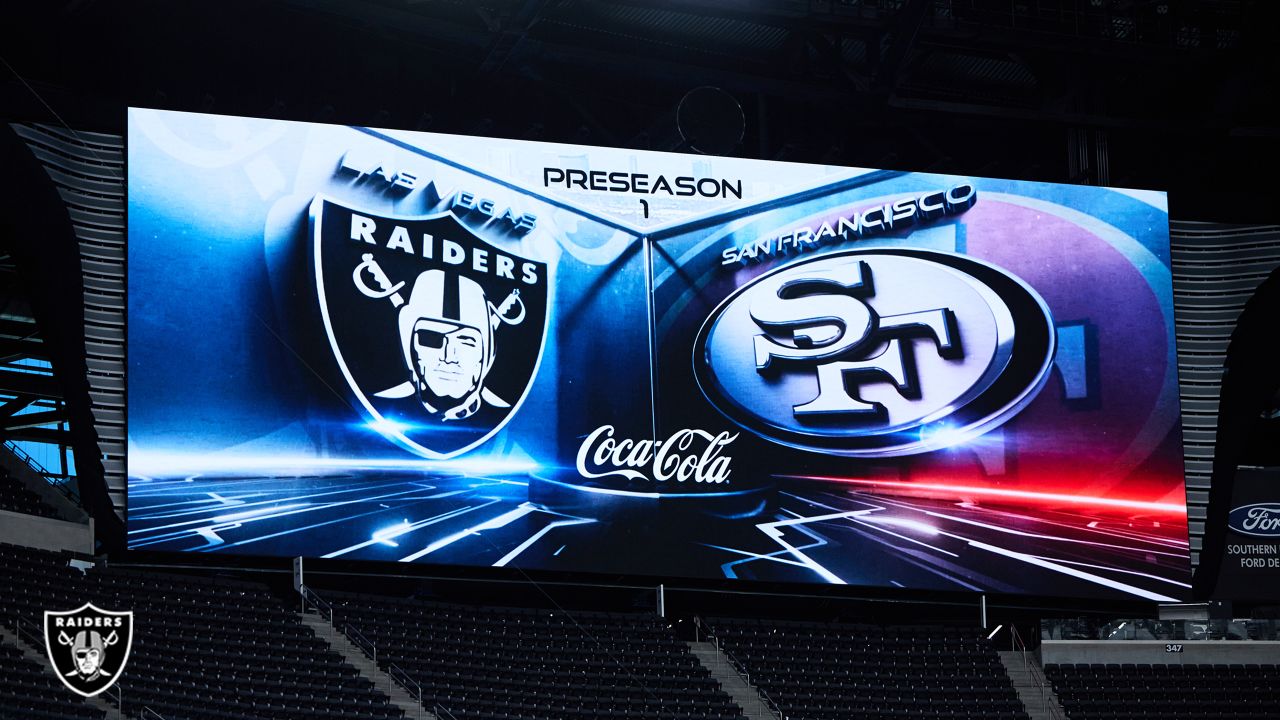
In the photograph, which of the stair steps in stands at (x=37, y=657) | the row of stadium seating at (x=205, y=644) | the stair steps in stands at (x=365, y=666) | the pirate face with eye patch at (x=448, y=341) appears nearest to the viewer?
the stair steps in stands at (x=37, y=657)

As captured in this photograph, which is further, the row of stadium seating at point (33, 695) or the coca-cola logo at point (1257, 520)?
the coca-cola logo at point (1257, 520)

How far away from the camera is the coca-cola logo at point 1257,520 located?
28359 mm

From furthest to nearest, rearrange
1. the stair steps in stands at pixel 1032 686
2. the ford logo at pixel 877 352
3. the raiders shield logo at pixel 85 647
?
1. the stair steps in stands at pixel 1032 686
2. the ford logo at pixel 877 352
3. the raiders shield logo at pixel 85 647

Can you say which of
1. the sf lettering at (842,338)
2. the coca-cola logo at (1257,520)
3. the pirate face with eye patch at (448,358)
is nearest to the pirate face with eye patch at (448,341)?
the pirate face with eye patch at (448,358)

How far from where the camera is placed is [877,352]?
990 inches

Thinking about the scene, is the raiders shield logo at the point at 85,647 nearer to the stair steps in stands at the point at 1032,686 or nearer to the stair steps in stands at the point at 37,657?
the stair steps in stands at the point at 37,657

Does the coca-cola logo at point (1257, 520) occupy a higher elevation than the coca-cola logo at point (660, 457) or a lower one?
lower

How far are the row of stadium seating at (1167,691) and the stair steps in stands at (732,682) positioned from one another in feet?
15.6

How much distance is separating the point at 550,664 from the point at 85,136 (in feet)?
29.9

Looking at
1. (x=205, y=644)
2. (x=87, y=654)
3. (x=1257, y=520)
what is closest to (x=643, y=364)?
(x=205, y=644)

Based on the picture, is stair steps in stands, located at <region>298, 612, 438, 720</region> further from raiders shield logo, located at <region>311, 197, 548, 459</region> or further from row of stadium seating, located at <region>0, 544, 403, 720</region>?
raiders shield logo, located at <region>311, 197, 548, 459</region>

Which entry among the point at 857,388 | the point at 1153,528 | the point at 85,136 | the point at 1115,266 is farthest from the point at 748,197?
the point at 85,136

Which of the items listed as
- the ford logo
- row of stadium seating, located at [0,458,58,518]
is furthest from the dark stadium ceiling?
row of stadium seating, located at [0,458,58,518]

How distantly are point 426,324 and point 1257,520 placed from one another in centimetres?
1399
